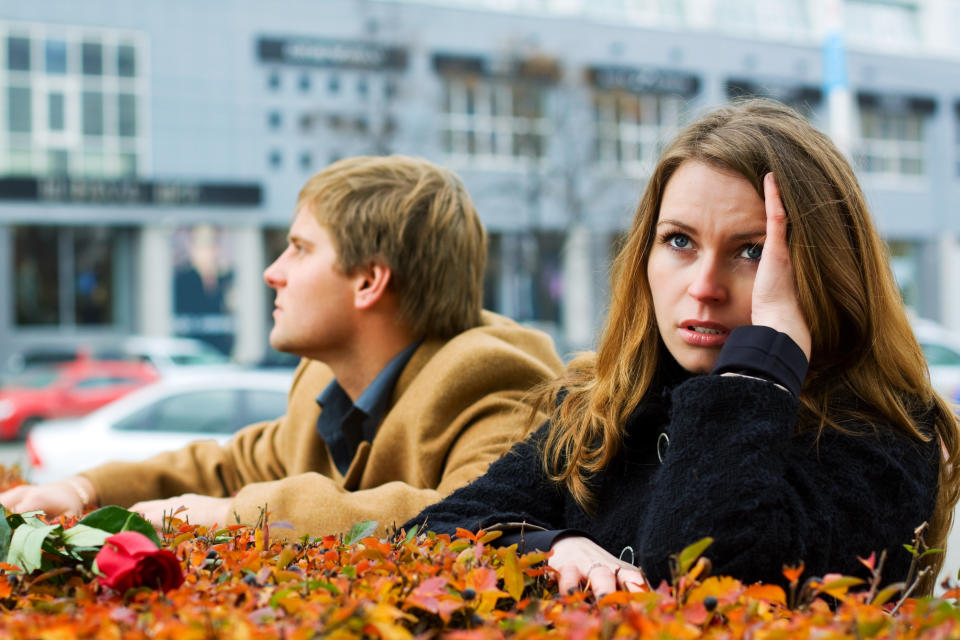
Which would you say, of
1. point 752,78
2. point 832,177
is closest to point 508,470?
point 832,177

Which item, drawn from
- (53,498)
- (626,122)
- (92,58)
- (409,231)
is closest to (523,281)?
(626,122)

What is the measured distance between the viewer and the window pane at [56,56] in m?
23.8

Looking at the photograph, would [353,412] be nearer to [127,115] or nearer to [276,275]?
[276,275]

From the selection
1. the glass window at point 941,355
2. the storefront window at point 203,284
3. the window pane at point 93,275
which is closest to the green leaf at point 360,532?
the glass window at point 941,355

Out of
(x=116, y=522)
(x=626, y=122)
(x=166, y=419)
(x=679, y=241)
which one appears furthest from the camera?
(x=626, y=122)

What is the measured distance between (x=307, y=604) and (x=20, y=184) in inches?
983

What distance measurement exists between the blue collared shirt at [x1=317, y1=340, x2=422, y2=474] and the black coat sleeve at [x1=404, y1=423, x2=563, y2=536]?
729 millimetres

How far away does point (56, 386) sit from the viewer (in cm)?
1466

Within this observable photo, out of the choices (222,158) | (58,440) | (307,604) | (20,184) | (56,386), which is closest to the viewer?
(307,604)

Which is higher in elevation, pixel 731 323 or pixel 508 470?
pixel 731 323

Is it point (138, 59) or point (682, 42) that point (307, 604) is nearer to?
point (138, 59)

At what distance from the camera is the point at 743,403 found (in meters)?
1.57

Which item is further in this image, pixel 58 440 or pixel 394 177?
pixel 58 440

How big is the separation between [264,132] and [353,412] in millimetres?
23769
